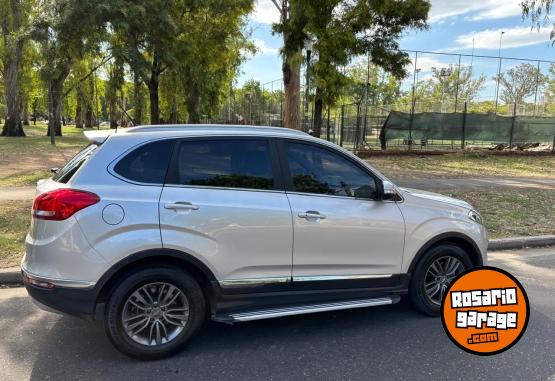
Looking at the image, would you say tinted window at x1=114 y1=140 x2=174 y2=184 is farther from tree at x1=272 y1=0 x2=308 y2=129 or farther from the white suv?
tree at x1=272 y1=0 x2=308 y2=129

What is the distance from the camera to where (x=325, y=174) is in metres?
4.22

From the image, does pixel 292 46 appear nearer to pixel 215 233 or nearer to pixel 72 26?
pixel 72 26

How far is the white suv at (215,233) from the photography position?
3.50m

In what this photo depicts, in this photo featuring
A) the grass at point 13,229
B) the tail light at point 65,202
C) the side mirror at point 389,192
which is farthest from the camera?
the grass at point 13,229

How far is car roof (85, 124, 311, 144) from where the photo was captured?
3.83m

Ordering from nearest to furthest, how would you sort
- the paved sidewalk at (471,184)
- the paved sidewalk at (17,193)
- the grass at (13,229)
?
1. the grass at (13,229)
2. the paved sidewalk at (17,193)
3. the paved sidewalk at (471,184)

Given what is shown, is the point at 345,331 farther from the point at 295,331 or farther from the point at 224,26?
the point at 224,26

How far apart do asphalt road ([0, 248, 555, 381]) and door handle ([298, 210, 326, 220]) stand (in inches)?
41.3

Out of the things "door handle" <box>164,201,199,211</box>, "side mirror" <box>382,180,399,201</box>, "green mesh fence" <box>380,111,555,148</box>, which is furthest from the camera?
"green mesh fence" <box>380,111,555,148</box>

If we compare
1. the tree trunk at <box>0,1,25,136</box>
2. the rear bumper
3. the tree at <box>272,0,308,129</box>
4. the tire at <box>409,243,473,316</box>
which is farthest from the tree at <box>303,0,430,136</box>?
the tree trunk at <box>0,1,25,136</box>

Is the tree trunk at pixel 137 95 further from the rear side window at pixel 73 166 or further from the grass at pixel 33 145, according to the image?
the rear side window at pixel 73 166

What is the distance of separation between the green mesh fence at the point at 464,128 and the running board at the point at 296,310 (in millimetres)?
17686

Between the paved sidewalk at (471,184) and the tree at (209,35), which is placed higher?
the tree at (209,35)

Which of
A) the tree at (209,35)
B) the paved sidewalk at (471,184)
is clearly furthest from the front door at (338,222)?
the tree at (209,35)
